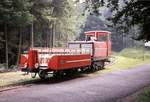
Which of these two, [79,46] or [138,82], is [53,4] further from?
[138,82]

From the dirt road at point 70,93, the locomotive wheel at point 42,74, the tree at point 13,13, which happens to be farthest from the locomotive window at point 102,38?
the dirt road at point 70,93

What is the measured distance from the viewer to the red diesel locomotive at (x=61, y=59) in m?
18.6

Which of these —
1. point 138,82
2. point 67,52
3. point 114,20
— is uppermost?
point 114,20

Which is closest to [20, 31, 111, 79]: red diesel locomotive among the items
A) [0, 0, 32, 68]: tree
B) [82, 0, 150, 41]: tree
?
[82, 0, 150, 41]: tree

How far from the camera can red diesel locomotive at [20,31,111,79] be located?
18562 millimetres

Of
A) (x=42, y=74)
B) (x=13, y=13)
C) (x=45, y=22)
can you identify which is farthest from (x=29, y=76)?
(x=45, y=22)

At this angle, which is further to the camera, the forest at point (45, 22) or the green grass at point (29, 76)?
the green grass at point (29, 76)

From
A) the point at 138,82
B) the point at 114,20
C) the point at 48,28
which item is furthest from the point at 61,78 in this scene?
the point at 48,28

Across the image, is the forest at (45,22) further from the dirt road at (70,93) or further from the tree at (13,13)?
the dirt road at (70,93)

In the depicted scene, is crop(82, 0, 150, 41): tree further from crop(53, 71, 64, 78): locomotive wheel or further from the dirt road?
crop(53, 71, 64, 78): locomotive wheel

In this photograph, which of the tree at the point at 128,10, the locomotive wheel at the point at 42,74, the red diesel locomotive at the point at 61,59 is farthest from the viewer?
the locomotive wheel at the point at 42,74

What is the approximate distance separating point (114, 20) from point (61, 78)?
723cm

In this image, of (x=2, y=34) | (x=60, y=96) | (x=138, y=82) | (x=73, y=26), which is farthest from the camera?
(x=73, y=26)

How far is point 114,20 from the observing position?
14.4m
